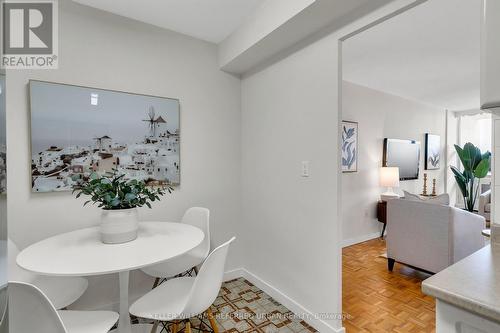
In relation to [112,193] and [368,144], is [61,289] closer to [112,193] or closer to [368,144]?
[112,193]

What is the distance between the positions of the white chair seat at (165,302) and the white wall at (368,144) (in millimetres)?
2786

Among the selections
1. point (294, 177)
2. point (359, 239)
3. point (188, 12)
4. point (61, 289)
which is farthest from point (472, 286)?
point (359, 239)

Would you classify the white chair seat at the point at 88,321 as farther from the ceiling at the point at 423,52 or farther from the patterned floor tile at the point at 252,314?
the ceiling at the point at 423,52

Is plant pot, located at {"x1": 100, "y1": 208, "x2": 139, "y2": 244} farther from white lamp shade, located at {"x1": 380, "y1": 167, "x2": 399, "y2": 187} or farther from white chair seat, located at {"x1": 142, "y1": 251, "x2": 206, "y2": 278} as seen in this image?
white lamp shade, located at {"x1": 380, "y1": 167, "x2": 399, "y2": 187}

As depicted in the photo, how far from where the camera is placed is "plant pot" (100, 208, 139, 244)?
147 cm

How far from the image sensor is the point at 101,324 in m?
1.17

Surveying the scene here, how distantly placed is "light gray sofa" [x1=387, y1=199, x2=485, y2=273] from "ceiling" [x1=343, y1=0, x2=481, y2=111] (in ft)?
5.35

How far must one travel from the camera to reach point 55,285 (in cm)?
157

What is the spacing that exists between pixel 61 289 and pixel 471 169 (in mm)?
6522

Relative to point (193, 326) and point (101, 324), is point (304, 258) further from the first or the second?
point (101, 324)

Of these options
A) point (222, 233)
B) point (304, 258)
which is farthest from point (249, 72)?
point (304, 258)

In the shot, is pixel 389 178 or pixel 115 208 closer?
pixel 115 208

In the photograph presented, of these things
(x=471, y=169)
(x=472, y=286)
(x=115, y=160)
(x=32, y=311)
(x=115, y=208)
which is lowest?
(x=32, y=311)

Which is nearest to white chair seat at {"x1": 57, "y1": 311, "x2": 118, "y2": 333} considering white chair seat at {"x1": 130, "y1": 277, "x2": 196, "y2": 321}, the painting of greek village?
white chair seat at {"x1": 130, "y1": 277, "x2": 196, "y2": 321}
